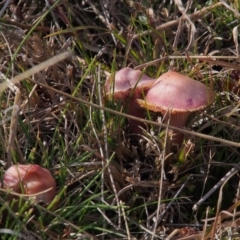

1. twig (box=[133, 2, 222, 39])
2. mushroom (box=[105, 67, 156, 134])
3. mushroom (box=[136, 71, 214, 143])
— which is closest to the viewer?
mushroom (box=[136, 71, 214, 143])

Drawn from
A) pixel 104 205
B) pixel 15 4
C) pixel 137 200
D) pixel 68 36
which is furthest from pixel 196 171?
pixel 15 4

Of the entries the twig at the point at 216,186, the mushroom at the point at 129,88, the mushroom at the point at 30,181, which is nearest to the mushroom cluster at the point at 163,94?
the mushroom at the point at 129,88

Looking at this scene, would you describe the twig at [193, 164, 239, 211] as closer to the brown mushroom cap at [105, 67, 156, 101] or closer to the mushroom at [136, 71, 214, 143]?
the mushroom at [136, 71, 214, 143]

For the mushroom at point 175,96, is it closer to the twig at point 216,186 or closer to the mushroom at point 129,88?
the mushroom at point 129,88

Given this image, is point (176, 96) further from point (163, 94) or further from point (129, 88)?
point (129, 88)

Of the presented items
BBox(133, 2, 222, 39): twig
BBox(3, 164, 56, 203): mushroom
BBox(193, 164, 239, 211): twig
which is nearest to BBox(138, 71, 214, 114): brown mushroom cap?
BBox(193, 164, 239, 211): twig

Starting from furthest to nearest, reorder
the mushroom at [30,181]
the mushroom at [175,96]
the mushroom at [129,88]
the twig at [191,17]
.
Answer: the twig at [191,17] < the mushroom at [129,88] < the mushroom at [175,96] < the mushroom at [30,181]
